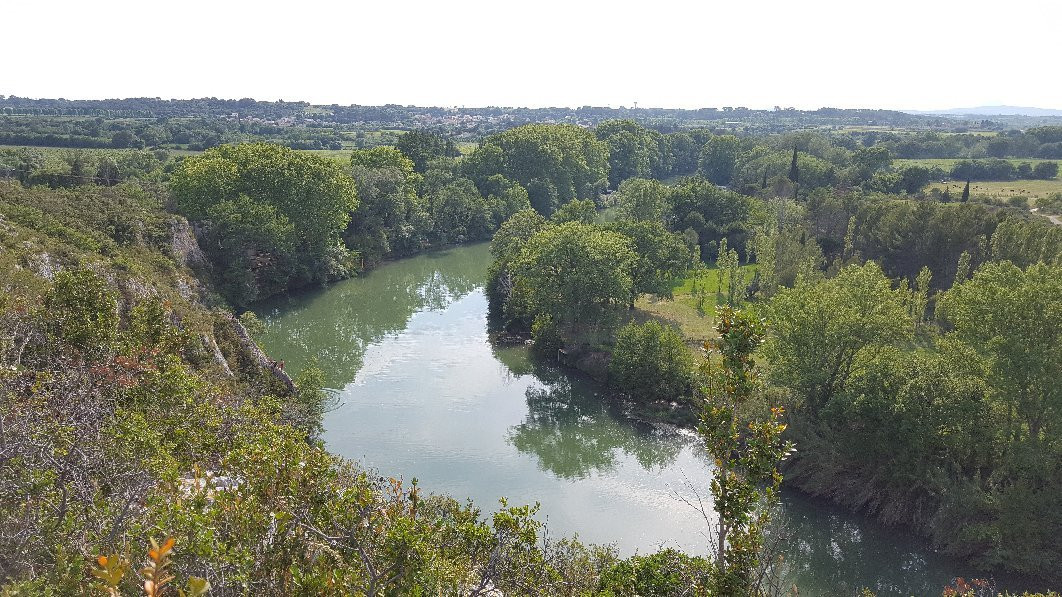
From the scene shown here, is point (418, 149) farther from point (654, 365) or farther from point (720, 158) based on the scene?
point (720, 158)

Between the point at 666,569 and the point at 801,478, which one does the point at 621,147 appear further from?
the point at 666,569

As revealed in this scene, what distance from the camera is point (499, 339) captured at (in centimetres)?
3759

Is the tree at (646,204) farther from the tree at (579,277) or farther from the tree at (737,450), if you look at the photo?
the tree at (737,450)

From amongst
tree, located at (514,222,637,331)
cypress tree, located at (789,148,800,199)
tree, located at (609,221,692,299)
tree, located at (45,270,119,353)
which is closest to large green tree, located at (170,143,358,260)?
tree, located at (514,222,637,331)

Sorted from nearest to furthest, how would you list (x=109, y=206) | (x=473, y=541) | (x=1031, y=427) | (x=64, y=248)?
1. (x=473, y=541)
2. (x=1031, y=427)
3. (x=64, y=248)
4. (x=109, y=206)

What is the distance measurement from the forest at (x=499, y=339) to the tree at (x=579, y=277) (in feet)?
0.51

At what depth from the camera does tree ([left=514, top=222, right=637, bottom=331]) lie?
109 ft

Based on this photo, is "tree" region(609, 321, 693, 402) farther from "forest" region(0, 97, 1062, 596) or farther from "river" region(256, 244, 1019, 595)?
"river" region(256, 244, 1019, 595)

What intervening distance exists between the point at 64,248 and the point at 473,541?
2283 centimetres

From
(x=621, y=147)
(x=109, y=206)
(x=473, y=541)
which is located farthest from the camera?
(x=621, y=147)

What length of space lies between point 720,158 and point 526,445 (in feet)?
282

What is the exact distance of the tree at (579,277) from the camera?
33281 mm

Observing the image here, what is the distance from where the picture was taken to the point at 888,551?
20.4m

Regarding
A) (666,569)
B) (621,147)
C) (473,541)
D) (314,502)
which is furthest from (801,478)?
(621,147)
